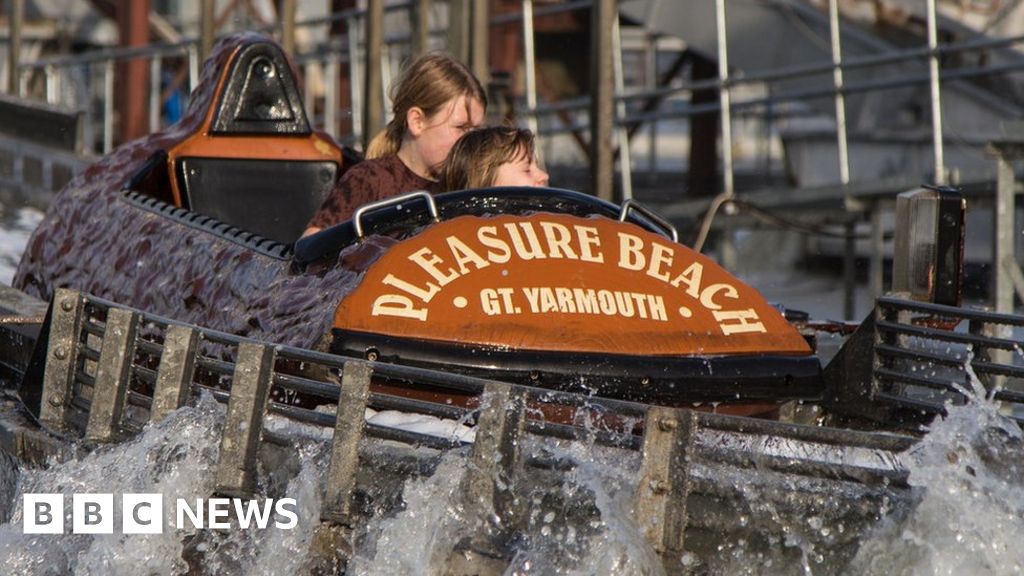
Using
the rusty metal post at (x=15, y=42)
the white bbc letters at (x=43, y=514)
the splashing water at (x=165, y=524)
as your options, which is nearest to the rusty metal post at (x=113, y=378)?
the splashing water at (x=165, y=524)

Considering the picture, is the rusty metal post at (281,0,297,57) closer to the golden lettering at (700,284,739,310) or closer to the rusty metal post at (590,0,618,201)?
the rusty metal post at (590,0,618,201)

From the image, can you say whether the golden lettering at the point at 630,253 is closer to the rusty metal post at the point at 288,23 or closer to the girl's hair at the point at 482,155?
the girl's hair at the point at 482,155

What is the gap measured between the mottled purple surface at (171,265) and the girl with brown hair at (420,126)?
50cm

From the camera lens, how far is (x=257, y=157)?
7.32 meters

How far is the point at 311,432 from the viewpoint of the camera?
4.44 metres

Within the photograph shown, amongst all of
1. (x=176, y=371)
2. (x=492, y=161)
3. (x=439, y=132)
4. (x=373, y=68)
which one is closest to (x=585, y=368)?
Answer: (x=492, y=161)

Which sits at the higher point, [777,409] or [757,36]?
[757,36]

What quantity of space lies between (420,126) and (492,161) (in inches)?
21.6

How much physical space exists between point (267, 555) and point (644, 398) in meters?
1.17

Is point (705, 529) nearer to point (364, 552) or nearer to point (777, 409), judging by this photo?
point (364, 552)

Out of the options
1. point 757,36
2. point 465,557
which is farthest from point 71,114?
point 465,557

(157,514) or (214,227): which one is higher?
(214,227)

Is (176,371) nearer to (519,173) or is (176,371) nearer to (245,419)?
(245,419)

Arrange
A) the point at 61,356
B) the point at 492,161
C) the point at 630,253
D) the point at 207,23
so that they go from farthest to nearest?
the point at 207,23
the point at 492,161
the point at 61,356
the point at 630,253
